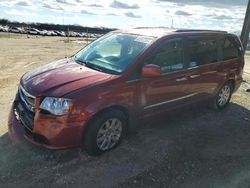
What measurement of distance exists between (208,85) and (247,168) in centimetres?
214

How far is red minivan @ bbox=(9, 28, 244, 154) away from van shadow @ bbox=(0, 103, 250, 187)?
0.88 ft

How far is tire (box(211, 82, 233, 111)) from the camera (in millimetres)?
6926

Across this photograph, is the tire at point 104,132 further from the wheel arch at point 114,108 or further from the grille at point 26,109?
the grille at point 26,109

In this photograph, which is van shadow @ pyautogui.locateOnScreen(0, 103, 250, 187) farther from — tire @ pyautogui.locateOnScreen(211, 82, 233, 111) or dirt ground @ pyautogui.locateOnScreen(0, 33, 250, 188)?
tire @ pyautogui.locateOnScreen(211, 82, 233, 111)

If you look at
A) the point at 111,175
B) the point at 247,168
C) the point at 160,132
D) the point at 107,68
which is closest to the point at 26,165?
the point at 111,175

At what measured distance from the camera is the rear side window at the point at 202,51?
577cm

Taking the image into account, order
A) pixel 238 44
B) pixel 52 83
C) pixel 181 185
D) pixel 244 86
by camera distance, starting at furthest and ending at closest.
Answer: pixel 244 86 → pixel 238 44 → pixel 52 83 → pixel 181 185

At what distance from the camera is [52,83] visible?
4.34 metres

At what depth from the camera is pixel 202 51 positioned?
6066mm

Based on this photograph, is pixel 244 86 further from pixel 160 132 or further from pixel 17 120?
pixel 17 120

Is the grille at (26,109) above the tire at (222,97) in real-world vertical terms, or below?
above

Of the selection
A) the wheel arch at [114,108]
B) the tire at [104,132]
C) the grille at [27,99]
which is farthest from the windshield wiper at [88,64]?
the grille at [27,99]

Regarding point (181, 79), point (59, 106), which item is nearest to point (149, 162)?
point (59, 106)

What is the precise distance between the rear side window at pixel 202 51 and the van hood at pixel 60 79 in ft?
6.31
